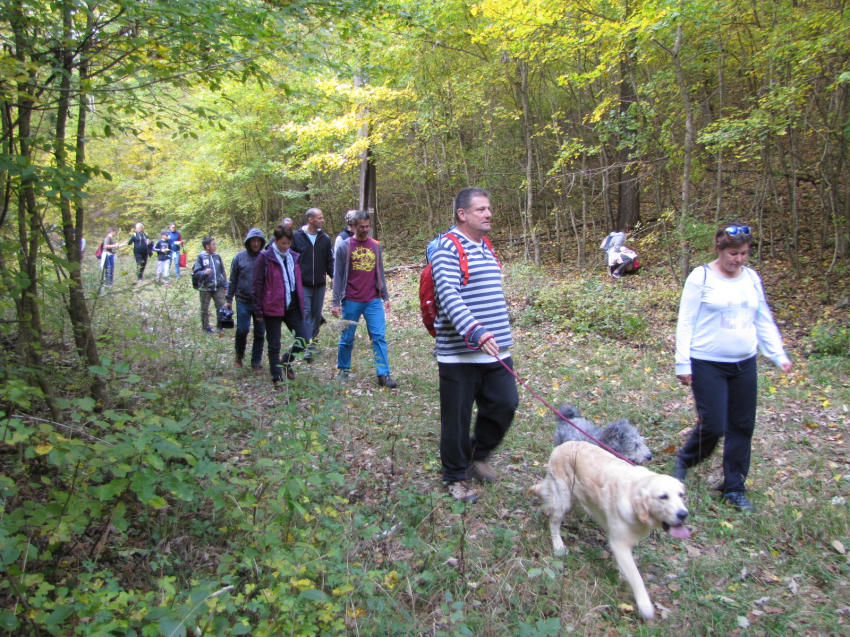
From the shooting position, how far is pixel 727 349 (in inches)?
143

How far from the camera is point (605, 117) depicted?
46.5ft

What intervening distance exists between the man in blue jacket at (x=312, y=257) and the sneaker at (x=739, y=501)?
5.08 metres

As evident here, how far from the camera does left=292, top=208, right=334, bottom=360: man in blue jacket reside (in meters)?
7.07

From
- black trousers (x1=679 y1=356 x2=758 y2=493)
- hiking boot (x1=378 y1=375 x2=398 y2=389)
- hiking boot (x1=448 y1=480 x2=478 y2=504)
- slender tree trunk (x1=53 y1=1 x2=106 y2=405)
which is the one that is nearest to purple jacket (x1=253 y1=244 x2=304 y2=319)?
hiking boot (x1=378 y1=375 x2=398 y2=389)

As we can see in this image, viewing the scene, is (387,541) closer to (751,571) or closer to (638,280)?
(751,571)

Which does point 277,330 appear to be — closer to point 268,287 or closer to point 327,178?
point 268,287

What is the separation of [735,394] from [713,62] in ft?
35.7

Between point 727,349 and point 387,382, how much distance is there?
390 centimetres

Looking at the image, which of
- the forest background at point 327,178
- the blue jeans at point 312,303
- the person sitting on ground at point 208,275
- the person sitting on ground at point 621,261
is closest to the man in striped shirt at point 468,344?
the forest background at point 327,178

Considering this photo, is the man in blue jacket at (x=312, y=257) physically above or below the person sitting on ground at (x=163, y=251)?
below

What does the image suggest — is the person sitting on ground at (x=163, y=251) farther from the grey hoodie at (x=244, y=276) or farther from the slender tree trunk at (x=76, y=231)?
the slender tree trunk at (x=76, y=231)

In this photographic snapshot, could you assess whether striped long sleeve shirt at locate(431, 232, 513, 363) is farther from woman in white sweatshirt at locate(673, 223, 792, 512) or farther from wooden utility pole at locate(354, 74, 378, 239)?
wooden utility pole at locate(354, 74, 378, 239)

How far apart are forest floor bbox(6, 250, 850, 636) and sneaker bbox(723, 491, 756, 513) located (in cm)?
8

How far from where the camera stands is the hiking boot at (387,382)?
6434 mm
